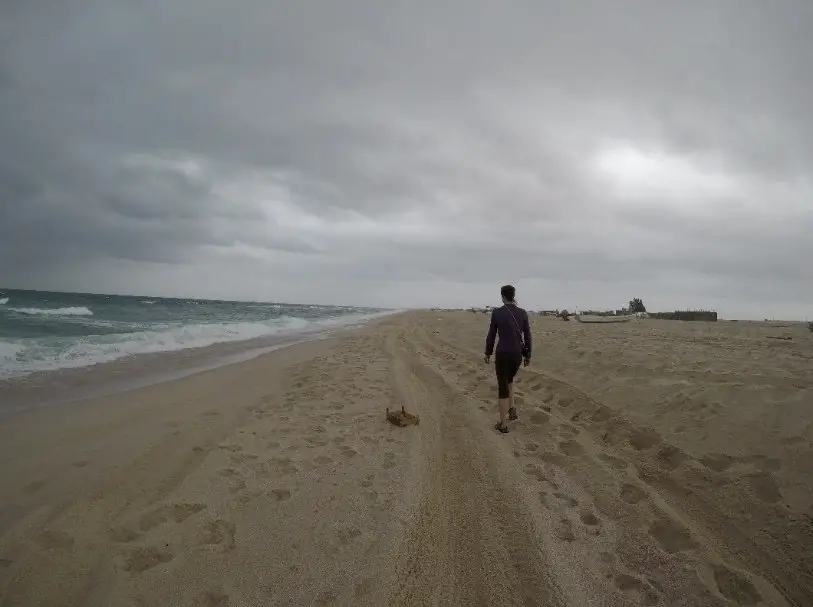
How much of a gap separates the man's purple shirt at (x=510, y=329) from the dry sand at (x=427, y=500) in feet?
3.90

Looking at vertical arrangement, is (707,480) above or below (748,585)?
above

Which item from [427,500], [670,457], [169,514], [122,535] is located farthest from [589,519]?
Result: [122,535]

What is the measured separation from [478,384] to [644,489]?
4.75m

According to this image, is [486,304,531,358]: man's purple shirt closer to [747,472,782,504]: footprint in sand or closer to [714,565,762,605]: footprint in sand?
[747,472,782,504]: footprint in sand

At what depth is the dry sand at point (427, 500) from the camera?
2893 mm

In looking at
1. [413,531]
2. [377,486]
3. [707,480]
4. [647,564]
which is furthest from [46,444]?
[707,480]

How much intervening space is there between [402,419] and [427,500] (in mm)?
2215

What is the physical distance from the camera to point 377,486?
4.30 m

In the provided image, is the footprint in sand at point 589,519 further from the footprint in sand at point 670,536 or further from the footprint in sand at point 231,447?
the footprint in sand at point 231,447

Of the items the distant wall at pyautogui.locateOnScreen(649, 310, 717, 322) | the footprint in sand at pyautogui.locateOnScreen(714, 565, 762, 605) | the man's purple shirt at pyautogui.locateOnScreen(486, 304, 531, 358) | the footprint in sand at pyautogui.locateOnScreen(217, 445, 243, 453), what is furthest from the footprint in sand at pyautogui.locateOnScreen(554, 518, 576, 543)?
the distant wall at pyautogui.locateOnScreen(649, 310, 717, 322)

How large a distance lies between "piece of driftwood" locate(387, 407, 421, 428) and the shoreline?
5709 millimetres

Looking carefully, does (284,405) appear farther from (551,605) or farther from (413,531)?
(551,605)

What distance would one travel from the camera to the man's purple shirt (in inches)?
253

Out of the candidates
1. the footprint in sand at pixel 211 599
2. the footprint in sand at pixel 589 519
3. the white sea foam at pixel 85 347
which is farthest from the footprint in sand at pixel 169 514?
the white sea foam at pixel 85 347
